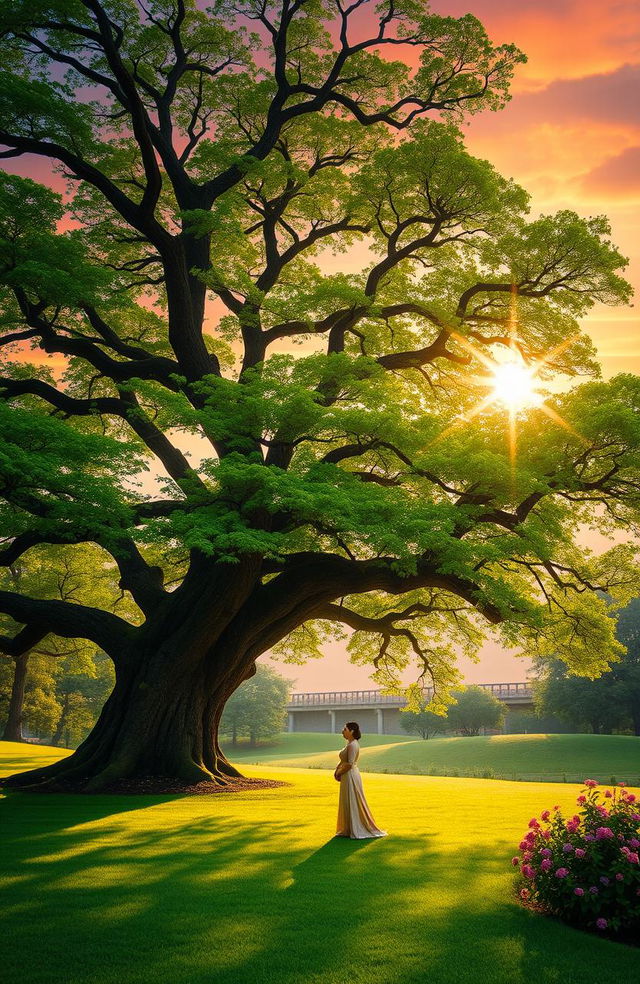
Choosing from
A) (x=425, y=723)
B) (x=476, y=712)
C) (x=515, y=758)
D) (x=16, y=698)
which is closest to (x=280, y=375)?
(x=16, y=698)

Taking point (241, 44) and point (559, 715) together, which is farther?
point (559, 715)

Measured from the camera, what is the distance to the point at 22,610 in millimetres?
17719

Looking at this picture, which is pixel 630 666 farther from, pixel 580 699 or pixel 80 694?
pixel 80 694

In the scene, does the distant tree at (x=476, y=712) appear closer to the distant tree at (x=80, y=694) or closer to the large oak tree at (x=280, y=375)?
the distant tree at (x=80, y=694)

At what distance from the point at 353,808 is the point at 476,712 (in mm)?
63351

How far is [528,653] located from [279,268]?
1459 cm

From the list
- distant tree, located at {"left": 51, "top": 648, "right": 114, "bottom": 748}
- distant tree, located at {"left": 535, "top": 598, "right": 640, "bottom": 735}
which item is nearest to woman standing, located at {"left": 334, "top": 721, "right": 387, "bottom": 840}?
distant tree, located at {"left": 51, "top": 648, "right": 114, "bottom": 748}

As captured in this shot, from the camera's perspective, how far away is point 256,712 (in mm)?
77438

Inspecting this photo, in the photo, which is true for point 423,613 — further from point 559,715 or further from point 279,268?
point 559,715

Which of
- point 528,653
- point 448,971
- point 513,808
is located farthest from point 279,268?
point 448,971

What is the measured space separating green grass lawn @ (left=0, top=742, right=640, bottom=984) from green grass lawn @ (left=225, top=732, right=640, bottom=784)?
86.6ft

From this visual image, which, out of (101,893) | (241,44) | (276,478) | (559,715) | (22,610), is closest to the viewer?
(101,893)

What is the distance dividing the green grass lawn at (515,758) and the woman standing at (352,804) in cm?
2523

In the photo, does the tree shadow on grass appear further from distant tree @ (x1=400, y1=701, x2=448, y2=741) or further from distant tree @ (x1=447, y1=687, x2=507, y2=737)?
distant tree @ (x1=400, y1=701, x2=448, y2=741)
